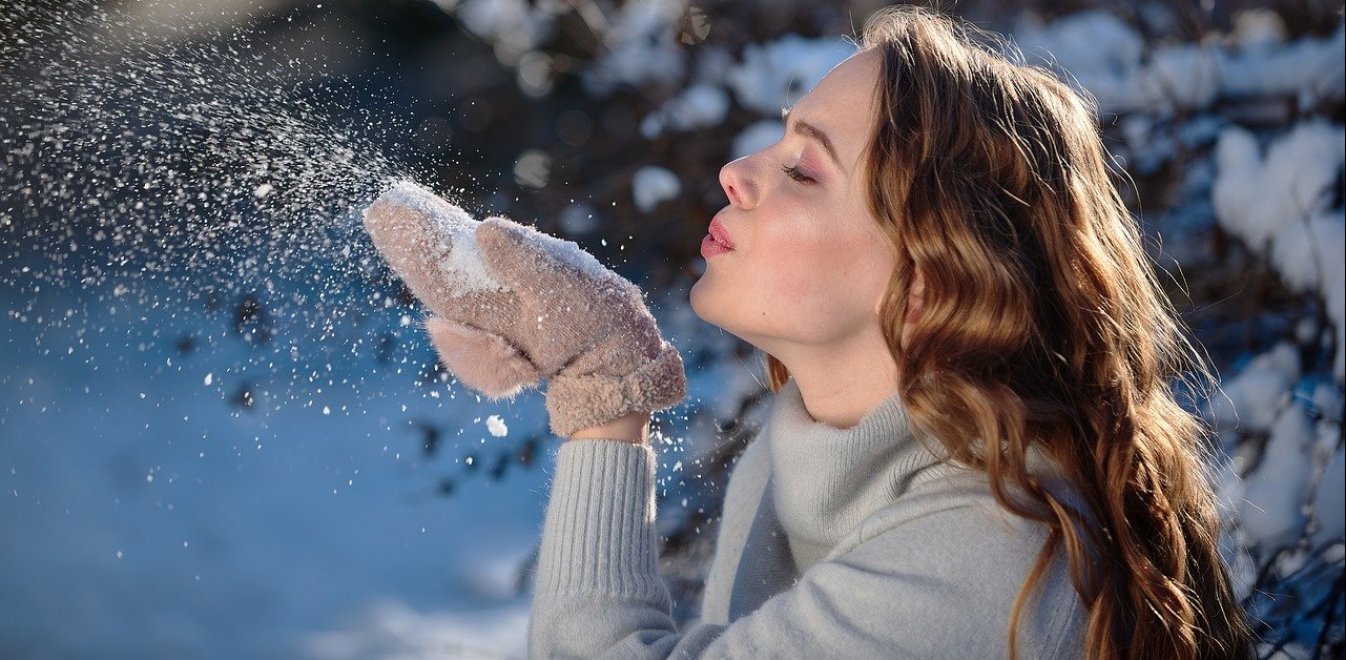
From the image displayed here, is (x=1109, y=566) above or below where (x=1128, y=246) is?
below

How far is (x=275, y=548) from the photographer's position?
6.32ft

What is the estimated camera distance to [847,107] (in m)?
1.17

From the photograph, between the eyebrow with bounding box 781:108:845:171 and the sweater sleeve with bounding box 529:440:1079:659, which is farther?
the eyebrow with bounding box 781:108:845:171

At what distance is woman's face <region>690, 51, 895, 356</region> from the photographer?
1.11m

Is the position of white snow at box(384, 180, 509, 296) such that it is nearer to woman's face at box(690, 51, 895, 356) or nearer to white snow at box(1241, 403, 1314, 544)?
woman's face at box(690, 51, 895, 356)

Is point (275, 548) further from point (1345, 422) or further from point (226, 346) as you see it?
point (1345, 422)

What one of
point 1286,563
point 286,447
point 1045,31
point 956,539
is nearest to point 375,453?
point 286,447

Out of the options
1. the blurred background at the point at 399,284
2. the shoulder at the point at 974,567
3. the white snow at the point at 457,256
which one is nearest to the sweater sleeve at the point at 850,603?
the shoulder at the point at 974,567

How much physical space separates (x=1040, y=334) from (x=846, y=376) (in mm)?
199

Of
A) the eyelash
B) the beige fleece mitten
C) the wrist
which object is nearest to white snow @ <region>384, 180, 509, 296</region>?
the beige fleece mitten

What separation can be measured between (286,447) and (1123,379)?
4.59 feet

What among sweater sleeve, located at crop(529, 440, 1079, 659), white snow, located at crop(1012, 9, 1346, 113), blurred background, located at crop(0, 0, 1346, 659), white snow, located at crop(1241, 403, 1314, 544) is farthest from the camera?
white snow, located at crop(1012, 9, 1346, 113)

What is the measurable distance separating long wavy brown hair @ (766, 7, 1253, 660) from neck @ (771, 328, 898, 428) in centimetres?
5

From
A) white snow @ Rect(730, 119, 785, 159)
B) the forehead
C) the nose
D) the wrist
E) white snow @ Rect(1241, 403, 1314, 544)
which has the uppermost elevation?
the forehead
